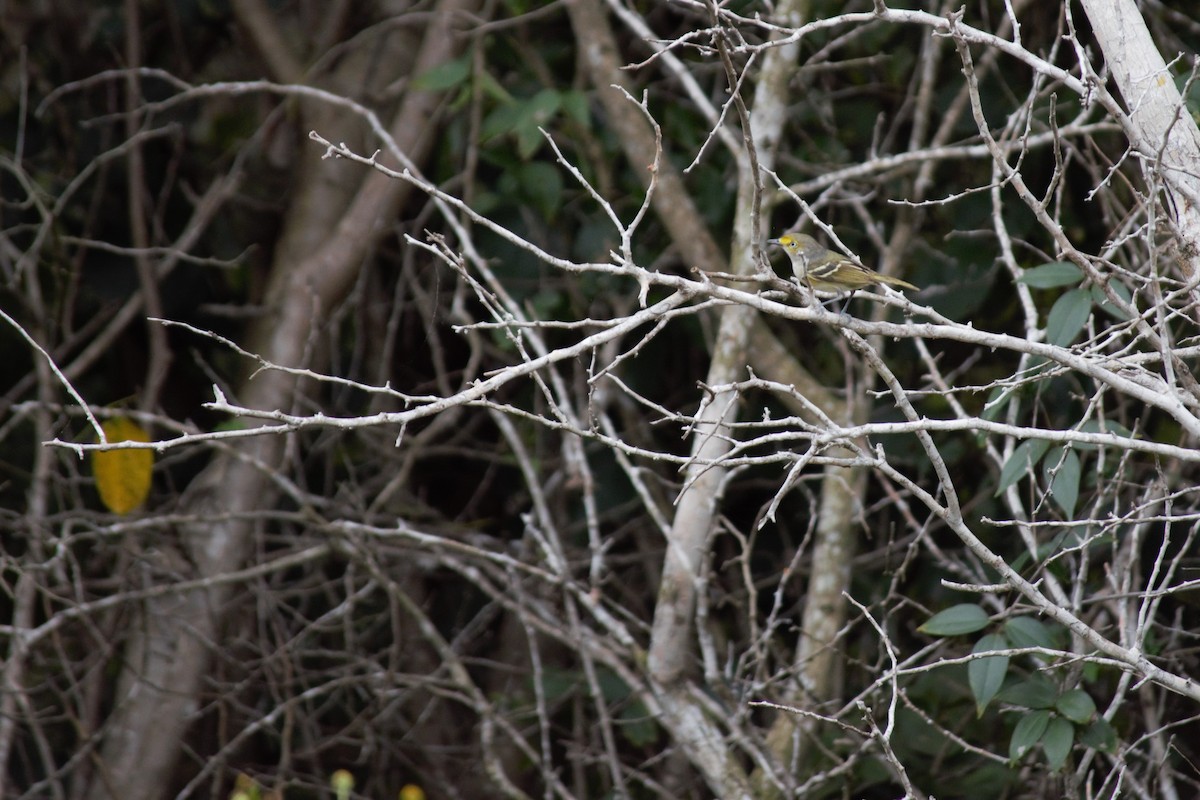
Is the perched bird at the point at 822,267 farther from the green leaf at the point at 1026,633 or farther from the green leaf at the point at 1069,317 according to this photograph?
the green leaf at the point at 1026,633

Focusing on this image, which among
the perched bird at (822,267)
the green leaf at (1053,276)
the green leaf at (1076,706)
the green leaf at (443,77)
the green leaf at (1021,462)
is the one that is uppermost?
the green leaf at (443,77)

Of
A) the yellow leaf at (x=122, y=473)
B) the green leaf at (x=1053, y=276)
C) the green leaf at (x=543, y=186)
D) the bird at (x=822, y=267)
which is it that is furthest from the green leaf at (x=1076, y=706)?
the yellow leaf at (x=122, y=473)

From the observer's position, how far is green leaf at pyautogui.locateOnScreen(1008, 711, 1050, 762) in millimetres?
2594

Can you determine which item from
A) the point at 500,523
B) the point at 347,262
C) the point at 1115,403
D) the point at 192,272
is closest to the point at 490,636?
the point at 500,523

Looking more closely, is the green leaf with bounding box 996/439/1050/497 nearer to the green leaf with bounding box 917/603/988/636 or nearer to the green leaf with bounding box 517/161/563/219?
the green leaf with bounding box 917/603/988/636

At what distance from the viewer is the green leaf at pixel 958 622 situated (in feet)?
8.69

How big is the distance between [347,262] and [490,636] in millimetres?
1536

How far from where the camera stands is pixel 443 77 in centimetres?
402

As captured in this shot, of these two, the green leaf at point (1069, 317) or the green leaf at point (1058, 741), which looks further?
the green leaf at point (1069, 317)

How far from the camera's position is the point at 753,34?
4.01 metres

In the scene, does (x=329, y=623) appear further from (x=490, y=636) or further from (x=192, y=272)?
(x=192, y=272)

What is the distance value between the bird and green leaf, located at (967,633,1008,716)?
100 centimetres

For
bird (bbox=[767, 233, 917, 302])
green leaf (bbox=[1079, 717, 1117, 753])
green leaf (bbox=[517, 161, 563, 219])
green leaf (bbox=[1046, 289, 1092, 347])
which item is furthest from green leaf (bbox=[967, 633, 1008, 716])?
green leaf (bbox=[517, 161, 563, 219])

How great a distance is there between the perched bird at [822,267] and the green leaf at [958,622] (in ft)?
3.05
